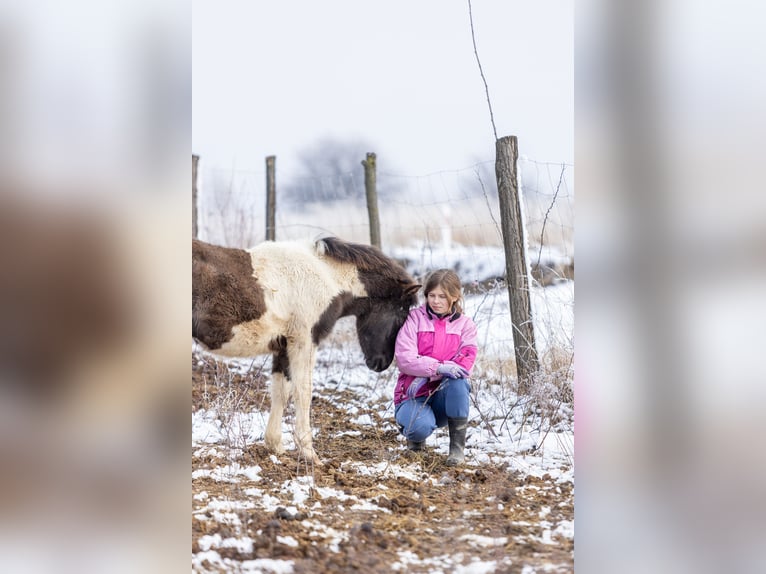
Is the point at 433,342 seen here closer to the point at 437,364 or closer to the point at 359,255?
the point at 437,364

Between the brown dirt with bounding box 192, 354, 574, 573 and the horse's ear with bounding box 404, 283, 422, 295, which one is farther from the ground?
the horse's ear with bounding box 404, 283, 422, 295

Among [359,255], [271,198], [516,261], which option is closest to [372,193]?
[271,198]

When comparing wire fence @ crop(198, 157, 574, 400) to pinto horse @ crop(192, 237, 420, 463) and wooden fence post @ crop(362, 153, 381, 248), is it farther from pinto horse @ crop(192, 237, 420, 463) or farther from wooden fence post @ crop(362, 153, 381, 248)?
pinto horse @ crop(192, 237, 420, 463)

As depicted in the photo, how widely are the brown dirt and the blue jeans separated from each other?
16 cm

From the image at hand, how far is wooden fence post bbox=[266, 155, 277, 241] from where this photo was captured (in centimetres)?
643

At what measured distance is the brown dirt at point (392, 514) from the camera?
7.05 ft

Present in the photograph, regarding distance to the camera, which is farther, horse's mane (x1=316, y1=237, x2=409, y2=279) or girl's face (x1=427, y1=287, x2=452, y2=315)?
horse's mane (x1=316, y1=237, x2=409, y2=279)

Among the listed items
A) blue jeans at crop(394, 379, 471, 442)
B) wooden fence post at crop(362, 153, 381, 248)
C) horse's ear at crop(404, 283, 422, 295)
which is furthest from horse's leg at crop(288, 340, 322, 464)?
wooden fence post at crop(362, 153, 381, 248)

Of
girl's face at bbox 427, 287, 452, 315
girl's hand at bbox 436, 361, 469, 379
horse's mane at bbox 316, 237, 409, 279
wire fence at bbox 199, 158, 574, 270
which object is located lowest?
girl's hand at bbox 436, 361, 469, 379

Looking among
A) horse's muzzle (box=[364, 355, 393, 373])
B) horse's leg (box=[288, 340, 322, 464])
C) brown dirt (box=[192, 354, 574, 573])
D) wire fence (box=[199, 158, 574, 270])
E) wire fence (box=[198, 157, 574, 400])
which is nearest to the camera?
brown dirt (box=[192, 354, 574, 573])

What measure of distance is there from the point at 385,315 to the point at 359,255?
0.40m

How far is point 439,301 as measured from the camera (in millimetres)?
3324
